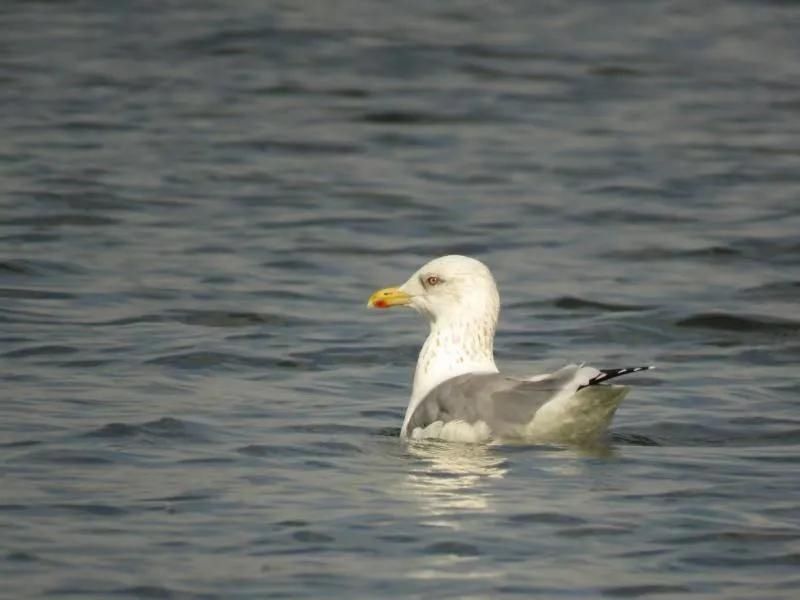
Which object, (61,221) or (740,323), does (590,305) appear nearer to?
(740,323)

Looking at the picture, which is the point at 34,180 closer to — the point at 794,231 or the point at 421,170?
the point at 421,170

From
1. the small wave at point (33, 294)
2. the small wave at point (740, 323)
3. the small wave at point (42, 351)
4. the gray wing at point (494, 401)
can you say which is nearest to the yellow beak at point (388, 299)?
the gray wing at point (494, 401)

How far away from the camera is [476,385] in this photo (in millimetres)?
9789

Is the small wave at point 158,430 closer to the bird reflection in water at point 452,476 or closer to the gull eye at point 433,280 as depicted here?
the bird reflection in water at point 452,476

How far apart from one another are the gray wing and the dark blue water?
0.16 m

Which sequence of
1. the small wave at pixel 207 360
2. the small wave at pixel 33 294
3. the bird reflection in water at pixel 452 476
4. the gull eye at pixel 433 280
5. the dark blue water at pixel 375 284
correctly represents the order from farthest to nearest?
the small wave at pixel 33 294, the small wave at pixel 207 360, the gull eye at pixel 433 280, the bird reflection in water at pixel 452 476, the dark blue water at pixel 375 284

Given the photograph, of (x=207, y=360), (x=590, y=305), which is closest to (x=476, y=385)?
(x=207, y=360)

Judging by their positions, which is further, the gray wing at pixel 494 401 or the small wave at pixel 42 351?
the small wave at pixel 42 351

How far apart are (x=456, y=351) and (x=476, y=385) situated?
2.52 feet

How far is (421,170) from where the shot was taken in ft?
62.0

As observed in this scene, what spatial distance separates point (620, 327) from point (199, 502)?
5336 mm

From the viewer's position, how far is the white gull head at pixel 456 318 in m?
10.5

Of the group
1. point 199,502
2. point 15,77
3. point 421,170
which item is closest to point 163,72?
point 15,77

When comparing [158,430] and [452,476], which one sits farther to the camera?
[158,430]
